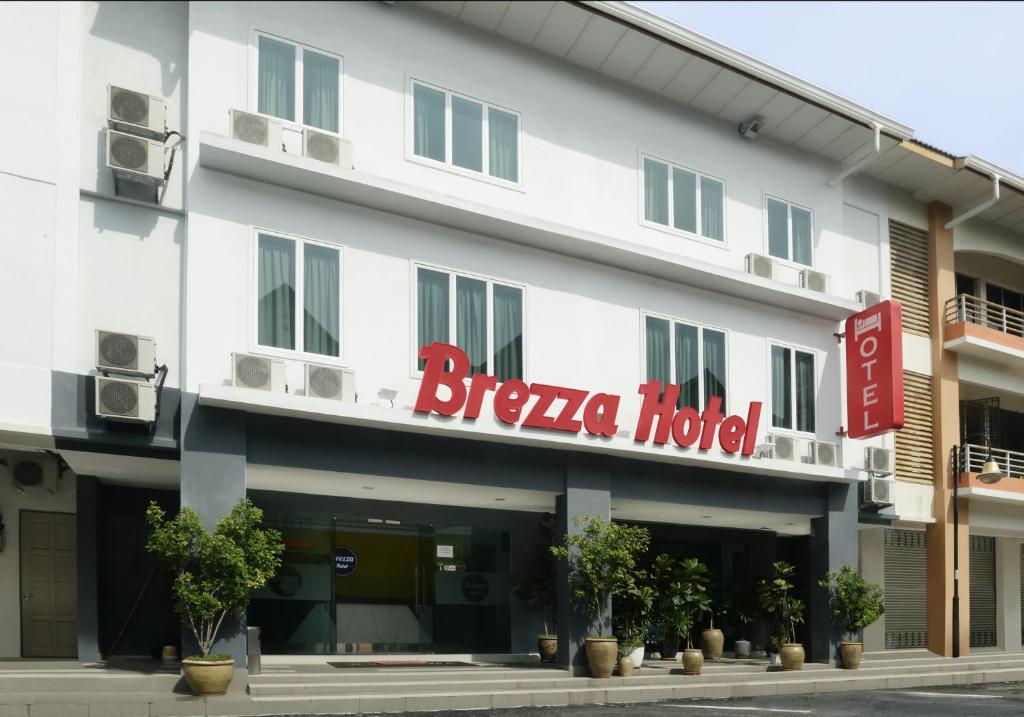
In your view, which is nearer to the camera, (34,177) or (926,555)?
(34,177)

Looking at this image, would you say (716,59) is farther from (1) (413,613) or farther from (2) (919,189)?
(1) (413,613)

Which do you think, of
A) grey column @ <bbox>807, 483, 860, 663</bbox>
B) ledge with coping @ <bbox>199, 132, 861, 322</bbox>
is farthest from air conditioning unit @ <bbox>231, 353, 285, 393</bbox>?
grey column @ <bbox>807, 483, 860, 663</bbox>

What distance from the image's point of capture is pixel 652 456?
19.5 metres

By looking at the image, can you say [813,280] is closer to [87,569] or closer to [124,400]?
[124,400]

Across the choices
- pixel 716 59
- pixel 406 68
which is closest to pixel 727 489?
pixel 716 59

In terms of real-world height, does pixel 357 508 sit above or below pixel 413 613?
above

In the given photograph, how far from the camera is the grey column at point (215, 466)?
48.6ft

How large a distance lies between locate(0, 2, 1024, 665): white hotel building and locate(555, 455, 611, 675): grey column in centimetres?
5

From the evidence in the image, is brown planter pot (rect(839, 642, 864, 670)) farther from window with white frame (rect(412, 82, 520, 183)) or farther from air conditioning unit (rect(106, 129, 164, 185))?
air conditioning unit (rect(106, 129, 164, 185))

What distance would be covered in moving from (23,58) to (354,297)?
5.65 metres

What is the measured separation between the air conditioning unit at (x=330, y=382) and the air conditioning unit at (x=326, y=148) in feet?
10.4

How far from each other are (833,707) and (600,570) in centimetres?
413

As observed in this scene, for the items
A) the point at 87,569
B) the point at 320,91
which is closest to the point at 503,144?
the point at 320,91

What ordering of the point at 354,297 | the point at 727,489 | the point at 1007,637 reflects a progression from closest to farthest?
the point at 354,297 < the point at 727,489 < the point at 1007,637
